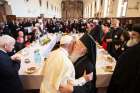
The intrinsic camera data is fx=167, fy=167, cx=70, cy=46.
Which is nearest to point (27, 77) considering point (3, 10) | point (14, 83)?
point (14, 83)

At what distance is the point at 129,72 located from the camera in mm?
2641

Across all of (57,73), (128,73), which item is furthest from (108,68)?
(57,73)

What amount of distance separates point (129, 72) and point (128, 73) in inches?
1.0

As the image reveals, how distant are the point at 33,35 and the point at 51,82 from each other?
7.89 metres

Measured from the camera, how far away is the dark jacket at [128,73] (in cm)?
252

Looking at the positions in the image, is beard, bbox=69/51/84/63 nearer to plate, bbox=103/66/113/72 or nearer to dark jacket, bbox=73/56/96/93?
dark jacket, bbox=73/56/96/93

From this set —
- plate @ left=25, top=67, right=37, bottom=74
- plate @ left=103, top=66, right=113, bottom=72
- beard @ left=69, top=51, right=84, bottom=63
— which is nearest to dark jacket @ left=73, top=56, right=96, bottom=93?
beard @ left=69, top=51, right=84, bottom=63

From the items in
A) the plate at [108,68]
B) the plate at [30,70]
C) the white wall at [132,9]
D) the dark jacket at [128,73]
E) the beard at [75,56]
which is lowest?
the plate at [108,68]

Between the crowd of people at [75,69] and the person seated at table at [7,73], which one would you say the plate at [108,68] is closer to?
the crowd of people at [75,69]

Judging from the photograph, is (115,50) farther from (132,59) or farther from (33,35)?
(33,35)

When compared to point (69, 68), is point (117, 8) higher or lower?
higher

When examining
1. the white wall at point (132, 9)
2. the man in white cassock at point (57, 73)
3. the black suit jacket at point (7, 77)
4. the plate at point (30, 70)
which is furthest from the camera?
the white wall at point (132, 9)

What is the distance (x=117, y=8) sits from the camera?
1323cm

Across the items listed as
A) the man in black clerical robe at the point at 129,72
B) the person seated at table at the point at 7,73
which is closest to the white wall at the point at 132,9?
the man in black clerical robe at the point at 129,72
